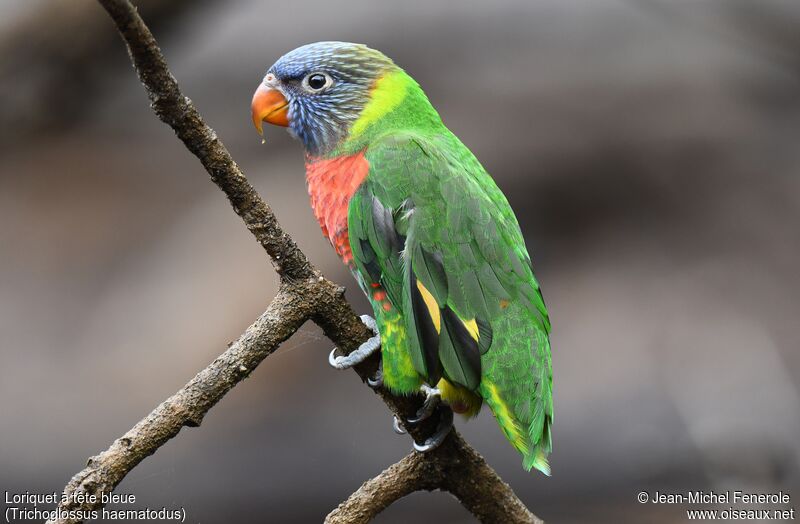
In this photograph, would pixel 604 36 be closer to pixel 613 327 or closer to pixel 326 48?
pixel 613 327

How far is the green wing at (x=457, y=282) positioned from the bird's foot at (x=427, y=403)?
0.34 ft

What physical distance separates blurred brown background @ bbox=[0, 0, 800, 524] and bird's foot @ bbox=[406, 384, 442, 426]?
112 inches

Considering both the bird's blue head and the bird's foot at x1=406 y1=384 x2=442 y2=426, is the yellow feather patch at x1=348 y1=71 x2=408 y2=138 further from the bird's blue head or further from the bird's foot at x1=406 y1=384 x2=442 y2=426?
the bird's foot at x1=406 y1=384 x2=442 y2=426

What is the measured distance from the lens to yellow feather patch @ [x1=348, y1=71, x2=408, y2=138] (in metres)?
3.08

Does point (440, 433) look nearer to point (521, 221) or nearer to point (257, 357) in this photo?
point (257, 357)

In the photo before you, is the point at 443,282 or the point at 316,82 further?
the point at 316,82

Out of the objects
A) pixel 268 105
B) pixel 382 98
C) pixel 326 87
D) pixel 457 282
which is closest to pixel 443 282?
pixel 457 282

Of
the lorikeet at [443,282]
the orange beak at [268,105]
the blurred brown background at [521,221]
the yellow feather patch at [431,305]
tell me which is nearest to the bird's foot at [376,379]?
the lorikeet at [443,282]

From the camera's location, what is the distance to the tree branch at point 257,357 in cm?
202

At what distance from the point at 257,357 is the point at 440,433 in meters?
0.77

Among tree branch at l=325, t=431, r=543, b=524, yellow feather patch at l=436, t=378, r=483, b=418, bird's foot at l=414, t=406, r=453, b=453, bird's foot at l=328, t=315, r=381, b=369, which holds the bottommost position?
tree branch at l=325, t=431, r=543, b=524

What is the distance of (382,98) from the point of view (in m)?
3.12

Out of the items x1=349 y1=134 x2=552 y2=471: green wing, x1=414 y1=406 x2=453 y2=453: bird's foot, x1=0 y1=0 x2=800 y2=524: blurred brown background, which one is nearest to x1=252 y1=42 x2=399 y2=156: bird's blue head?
x1=349 y1=134 x2=552 y2=471: green wing

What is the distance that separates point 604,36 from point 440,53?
129cm
